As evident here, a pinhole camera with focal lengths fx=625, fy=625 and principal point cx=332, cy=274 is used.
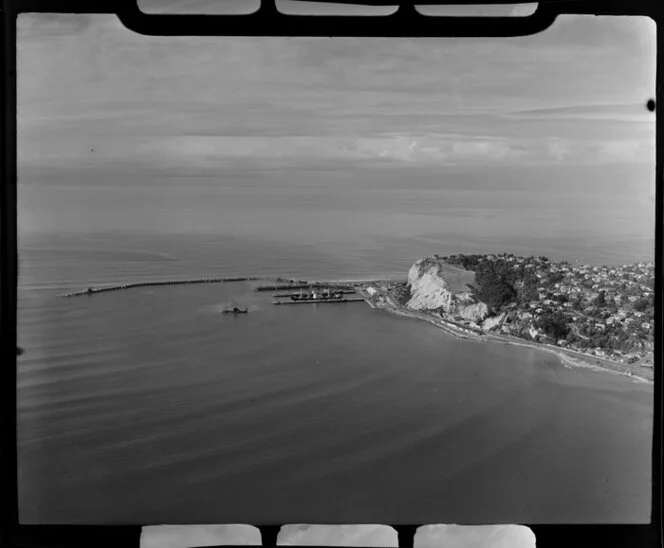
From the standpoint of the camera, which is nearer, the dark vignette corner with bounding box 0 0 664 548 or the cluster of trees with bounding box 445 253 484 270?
the dark vignette corner with bounding box 0 0 664 548

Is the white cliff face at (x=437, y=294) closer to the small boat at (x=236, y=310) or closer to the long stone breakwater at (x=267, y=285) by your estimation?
the long stone breakwater at (x=267, y=285)

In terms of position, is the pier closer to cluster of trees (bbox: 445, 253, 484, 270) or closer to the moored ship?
the moored ship

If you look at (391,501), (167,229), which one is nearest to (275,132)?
(167,229)

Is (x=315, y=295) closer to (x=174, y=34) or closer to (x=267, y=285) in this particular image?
(x=267, y=285)

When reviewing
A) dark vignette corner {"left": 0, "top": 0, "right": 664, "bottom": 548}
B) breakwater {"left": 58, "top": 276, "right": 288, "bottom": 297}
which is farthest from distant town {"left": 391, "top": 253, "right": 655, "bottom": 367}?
breakwater {"left": 58, "top": 276, "right": 288, "bottom": 297}

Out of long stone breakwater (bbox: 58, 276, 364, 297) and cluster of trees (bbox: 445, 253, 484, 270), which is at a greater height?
cluster of trees (bbox: 445, 253, 484, 270)

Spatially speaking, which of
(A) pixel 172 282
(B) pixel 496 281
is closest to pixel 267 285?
(A) pixel 172 282
